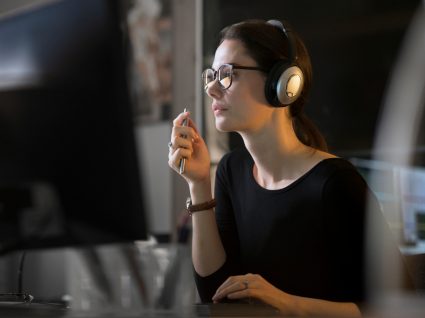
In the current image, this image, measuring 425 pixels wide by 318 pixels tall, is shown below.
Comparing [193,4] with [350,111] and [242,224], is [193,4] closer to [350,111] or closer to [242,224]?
[350,111]

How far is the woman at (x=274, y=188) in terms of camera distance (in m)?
1.09

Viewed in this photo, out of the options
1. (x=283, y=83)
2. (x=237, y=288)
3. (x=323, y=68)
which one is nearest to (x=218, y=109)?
(x=283, y=83)

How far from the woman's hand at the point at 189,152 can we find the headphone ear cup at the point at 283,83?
17 cm

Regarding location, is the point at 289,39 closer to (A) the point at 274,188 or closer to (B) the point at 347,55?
(A) the point at 274,188

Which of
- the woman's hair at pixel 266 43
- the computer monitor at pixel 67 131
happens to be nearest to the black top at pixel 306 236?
the woman's hair at pixel 266 43

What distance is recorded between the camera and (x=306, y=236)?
3.73 ft

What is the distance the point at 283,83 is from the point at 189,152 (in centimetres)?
23

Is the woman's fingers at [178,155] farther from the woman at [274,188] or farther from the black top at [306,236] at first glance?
the black top at [306,236]

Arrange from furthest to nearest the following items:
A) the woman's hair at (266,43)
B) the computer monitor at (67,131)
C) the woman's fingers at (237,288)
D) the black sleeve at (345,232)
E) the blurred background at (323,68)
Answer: the blurred background at (323,68) < the woman's hair at (266,43) < the black sleeve at (345,232) < the woman's fingers at (237,288) < the computer monitor at (67,131)

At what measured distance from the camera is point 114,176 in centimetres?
66

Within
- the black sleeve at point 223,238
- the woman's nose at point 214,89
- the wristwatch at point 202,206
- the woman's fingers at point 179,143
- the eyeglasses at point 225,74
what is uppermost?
the eyeglasses at point 225,74

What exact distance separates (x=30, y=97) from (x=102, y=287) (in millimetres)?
266

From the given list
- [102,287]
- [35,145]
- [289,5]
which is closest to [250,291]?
[102,287]

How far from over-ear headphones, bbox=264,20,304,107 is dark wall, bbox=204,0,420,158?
847mm
